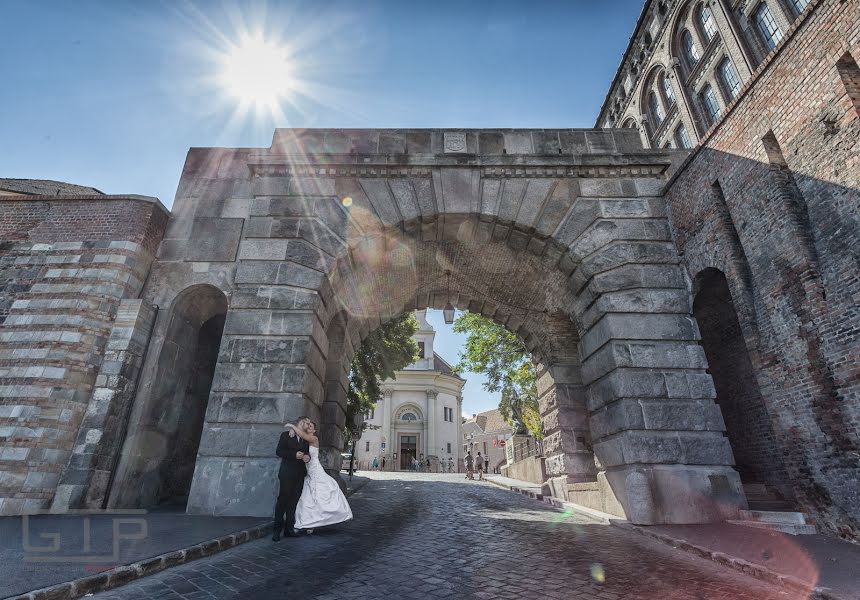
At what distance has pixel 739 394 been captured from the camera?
973 cm

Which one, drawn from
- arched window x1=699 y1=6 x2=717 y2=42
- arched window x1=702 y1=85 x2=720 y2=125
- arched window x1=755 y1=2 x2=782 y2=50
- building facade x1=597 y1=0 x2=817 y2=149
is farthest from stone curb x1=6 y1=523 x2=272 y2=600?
arched window x1=699 y1=6 x2=717 y2=42

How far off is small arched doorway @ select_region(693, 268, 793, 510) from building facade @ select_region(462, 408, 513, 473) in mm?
38565

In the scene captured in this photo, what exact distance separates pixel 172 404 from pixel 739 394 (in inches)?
477

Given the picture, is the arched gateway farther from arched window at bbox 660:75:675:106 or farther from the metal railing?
arched window at bbox 660:75:675:106

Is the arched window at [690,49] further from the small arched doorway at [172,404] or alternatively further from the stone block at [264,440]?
the stone block at [264,440]

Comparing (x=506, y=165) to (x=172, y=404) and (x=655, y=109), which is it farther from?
(x=655, y=109)

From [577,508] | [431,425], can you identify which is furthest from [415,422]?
[577,508]

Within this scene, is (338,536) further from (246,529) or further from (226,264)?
(226,264)

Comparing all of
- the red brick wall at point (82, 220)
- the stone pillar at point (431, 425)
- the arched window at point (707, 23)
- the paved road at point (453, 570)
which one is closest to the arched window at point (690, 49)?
the arched window at point (707, 23)

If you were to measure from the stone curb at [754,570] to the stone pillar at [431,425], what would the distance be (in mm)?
35870

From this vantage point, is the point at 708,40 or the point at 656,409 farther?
the point at 708,40

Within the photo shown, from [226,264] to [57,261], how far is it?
10.2 feet

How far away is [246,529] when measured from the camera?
16.4 ft

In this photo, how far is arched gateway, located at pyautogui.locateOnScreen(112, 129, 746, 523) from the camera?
20.3 ft
